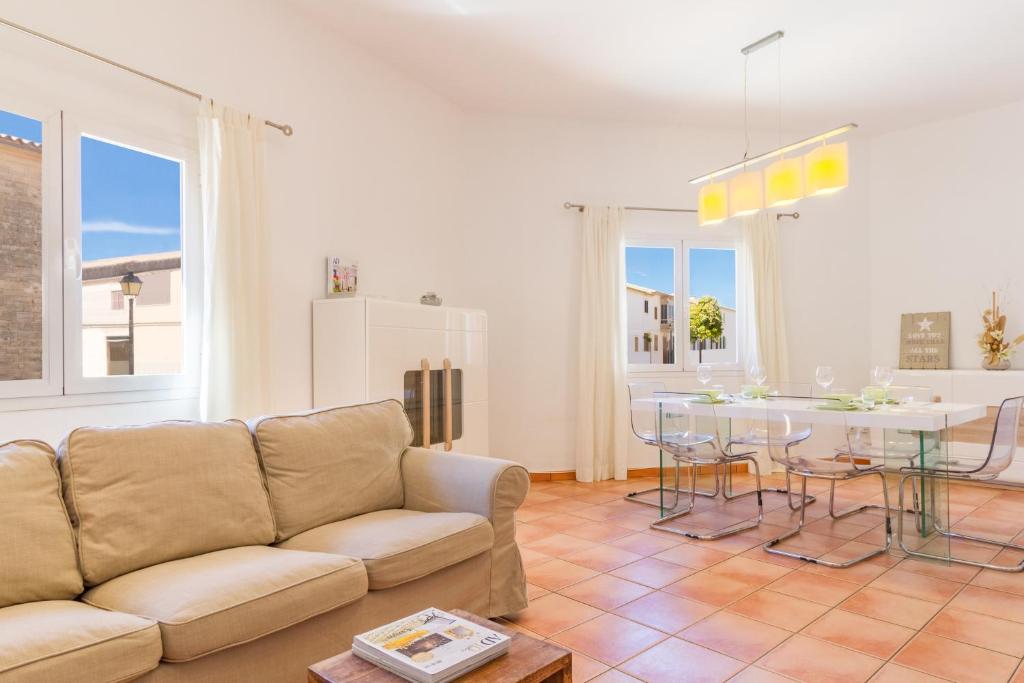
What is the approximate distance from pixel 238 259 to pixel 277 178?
67cm

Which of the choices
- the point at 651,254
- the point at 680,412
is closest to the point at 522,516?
the point at 680,412

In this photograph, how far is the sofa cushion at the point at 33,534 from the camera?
172 centimetres

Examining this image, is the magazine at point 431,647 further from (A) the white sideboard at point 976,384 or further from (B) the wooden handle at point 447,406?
(A) the white sideboard at point 976,384

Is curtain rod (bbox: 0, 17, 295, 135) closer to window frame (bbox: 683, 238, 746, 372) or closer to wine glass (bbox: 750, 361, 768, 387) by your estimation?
wine glass (bbox: 750, 361, 768, 387)

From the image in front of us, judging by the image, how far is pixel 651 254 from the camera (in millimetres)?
5832

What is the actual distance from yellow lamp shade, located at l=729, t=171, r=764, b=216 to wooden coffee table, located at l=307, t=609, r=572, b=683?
9.80 feet

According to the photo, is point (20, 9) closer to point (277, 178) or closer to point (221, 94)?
point (221, 94)

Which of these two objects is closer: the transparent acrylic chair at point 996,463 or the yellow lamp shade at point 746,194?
the transparent acrylic chair at point 996,463

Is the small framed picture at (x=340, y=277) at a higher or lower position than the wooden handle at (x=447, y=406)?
higher

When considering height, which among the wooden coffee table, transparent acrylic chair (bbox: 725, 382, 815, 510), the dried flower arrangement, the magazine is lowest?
the wooden coffee table

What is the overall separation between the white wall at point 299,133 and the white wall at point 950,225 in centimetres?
386

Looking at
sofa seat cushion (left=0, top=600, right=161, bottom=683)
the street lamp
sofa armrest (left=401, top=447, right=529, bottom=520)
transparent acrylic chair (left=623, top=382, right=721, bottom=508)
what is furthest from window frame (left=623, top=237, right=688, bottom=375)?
sofa seat cushion (left=0, top=600, right=161, bottom=683)

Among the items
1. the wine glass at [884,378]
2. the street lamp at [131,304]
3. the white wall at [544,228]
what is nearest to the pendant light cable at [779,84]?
the white wall at [544,228]

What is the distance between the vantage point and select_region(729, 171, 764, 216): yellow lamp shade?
3.79 m
